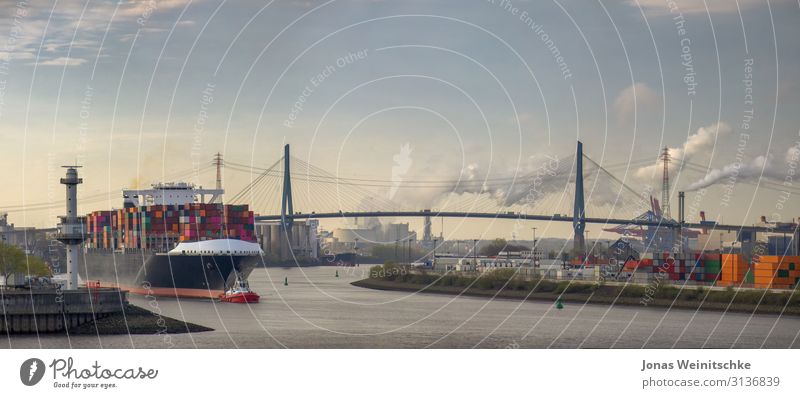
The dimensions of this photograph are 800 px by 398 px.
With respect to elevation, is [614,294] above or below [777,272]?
below

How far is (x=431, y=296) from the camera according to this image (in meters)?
94.1

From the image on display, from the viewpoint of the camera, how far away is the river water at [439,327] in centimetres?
5072

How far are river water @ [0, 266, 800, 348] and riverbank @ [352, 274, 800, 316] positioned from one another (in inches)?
116

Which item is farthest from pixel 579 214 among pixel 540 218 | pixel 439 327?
pixel 439 327

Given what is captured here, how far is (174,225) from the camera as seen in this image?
101188 mm

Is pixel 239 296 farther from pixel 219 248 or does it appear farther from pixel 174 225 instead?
pixel 174 225

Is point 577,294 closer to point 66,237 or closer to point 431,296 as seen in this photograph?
point 431,296

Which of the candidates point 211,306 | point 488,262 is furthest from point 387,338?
point 488,262

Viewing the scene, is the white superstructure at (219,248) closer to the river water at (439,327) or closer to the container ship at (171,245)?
the container ship at (171,245)

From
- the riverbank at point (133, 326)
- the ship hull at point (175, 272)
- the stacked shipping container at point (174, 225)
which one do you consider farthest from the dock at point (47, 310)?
the stacked shipping container at point (174, 225)

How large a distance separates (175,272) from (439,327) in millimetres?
36830

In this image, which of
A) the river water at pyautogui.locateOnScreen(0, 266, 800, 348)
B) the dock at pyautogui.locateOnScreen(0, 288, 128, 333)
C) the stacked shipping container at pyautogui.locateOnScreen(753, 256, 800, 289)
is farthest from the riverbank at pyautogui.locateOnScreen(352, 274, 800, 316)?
the dock at pyautogui.locateOnScreen(0, 288, 128, 333)

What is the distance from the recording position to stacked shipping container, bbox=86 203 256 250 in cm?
9988

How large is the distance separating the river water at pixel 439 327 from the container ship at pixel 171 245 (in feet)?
14.9
